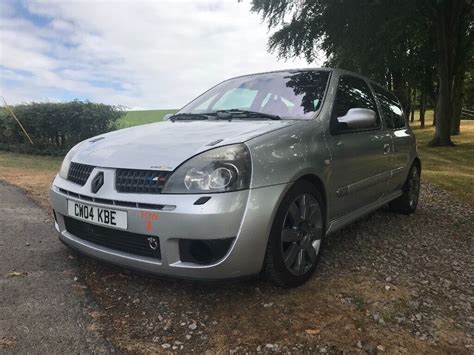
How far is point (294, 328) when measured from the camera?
2484mm

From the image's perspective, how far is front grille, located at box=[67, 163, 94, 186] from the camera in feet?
9.64

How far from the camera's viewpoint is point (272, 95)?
148 inches

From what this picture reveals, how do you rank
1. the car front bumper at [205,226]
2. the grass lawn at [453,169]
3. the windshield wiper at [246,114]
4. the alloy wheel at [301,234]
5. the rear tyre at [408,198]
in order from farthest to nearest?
the grass lawn at [453,169] < the rear tyre at [408,198] < the windshield wiper at [246,114] < the alloy wheel at [301,234] < the car front bumper at [205,226]

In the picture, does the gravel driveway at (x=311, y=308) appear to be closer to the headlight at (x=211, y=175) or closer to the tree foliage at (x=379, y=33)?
the headlight at (x=211, y=175)

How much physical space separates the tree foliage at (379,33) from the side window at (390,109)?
950 centimetres

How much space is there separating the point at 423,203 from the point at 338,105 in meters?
3.34

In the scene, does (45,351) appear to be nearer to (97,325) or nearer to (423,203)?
(97,325)

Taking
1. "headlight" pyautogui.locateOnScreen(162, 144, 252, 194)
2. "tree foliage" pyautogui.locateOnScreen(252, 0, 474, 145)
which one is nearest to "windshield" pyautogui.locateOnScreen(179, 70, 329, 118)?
"headlight" pyautogui.locateOnScreen(162, 144, 252, 194)

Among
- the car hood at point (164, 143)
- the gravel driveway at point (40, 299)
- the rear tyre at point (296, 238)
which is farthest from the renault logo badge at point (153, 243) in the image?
the rear tyre at point (296, 238)

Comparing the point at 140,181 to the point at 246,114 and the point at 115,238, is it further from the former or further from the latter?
the point at 246,114

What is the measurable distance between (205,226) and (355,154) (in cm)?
179

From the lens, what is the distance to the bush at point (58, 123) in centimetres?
1277

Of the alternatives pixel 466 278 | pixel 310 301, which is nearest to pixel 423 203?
pixel 466 278

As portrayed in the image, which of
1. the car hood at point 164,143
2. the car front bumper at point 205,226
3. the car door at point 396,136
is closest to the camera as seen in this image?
the car front bumper at point 205,226
